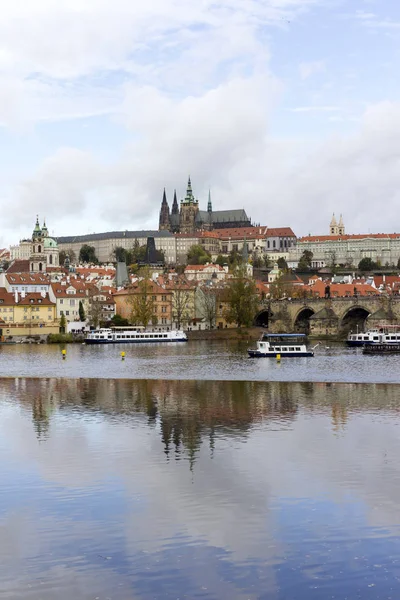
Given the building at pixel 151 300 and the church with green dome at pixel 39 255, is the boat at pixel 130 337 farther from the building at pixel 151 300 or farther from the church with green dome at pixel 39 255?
the church with green dome at pixel 39 255

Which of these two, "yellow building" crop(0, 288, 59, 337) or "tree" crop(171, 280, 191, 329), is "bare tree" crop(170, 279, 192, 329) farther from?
"yellow building" crop(0, 288, 59, 337)

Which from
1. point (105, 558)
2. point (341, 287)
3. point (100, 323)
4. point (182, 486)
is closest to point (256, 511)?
point (182, 486)

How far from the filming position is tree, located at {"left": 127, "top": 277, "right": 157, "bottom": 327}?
9538 centimetres

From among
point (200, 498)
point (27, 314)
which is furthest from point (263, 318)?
point (200, 498)

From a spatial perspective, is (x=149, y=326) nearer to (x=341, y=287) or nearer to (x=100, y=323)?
(x=100, y=323)

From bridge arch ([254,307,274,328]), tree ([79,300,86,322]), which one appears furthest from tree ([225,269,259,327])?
tree ([79,300,86,322])

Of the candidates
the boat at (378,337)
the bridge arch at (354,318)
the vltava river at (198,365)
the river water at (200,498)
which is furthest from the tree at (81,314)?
the river water at (200,498)

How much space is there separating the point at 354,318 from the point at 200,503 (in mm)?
77626

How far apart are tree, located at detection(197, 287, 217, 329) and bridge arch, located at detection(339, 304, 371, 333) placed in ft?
46.8

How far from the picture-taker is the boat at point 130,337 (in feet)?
283

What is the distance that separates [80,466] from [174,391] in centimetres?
1656

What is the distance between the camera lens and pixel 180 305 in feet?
338

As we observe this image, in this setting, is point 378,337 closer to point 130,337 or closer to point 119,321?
point 130,337

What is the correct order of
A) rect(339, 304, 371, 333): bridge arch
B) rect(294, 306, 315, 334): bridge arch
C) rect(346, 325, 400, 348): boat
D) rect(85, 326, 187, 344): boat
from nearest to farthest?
rect(346, 325, 400, 348): boat, rect(85, 326, 187, 344): boat, rect(339, 304, 371, 333): bridge arch, rect(294, 306, 315, 334): bridge arch
